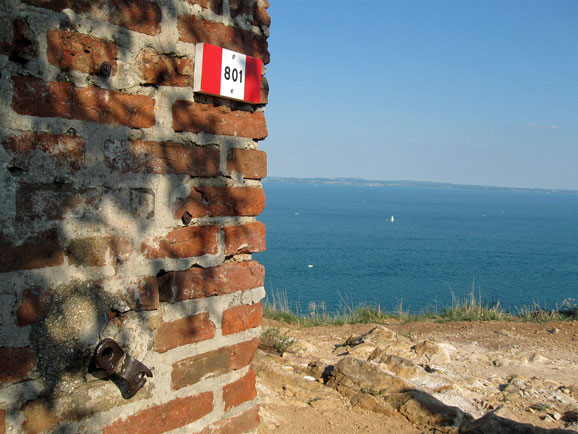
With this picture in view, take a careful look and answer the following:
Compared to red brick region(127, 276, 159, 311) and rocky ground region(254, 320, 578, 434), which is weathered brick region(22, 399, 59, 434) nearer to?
red brick region(127, 276, 159, 311)

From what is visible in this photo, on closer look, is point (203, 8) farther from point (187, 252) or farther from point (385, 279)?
point (385, 279)

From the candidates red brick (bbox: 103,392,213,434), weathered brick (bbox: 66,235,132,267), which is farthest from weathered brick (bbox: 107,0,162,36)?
red brick (bbox: 103,392,213,434)

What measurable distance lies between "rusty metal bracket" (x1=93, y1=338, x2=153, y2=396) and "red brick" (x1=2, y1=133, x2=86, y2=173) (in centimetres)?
59

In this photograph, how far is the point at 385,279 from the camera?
30.9 meters

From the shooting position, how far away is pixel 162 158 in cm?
196

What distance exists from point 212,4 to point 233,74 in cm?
26

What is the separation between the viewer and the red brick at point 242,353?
2.26 metres

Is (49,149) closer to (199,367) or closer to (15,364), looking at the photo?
(15,364)

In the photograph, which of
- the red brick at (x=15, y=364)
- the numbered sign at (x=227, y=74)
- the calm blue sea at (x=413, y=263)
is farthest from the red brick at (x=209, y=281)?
the calm blue sea at (x=413, y=263)

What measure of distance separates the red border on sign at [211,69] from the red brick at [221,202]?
14.8 inches

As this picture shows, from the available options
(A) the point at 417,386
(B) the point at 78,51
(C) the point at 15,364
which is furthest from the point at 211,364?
(A) the point at 417,386

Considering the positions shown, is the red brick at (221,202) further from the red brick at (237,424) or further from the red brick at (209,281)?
the red brick at (237,424)

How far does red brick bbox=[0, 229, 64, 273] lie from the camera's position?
157cm

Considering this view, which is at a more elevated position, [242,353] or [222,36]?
[222,36]
